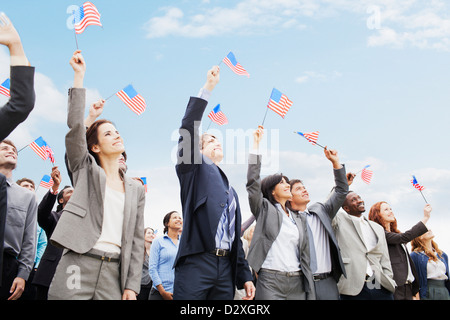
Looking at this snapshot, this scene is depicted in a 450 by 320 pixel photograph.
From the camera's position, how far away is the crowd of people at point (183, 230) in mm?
3213

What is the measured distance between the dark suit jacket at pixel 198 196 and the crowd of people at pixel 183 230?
0.03 feet

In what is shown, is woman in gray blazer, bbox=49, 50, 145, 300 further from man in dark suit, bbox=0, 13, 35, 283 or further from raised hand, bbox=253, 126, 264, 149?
raised hand, bbox=253, 126, 264, 149

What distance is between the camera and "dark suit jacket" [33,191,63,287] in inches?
200

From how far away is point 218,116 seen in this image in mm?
8945

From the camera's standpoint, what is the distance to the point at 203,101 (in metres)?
4.14

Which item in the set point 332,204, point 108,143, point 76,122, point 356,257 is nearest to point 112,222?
point 108,143

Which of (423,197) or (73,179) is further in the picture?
(423,197)

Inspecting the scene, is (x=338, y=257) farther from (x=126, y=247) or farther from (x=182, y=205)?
(x=126, y=247)

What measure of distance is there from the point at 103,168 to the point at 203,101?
1.11 metres

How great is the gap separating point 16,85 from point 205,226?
213 centimetres

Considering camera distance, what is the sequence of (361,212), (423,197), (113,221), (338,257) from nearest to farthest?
(113,221)
(338,257)
(361,212)
(423,197)

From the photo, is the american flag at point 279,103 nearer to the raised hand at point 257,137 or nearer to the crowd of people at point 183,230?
the crowd of people at point 183,230

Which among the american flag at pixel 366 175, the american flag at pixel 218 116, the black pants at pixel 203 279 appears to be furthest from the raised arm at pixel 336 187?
the american flag at pixel 366 175
